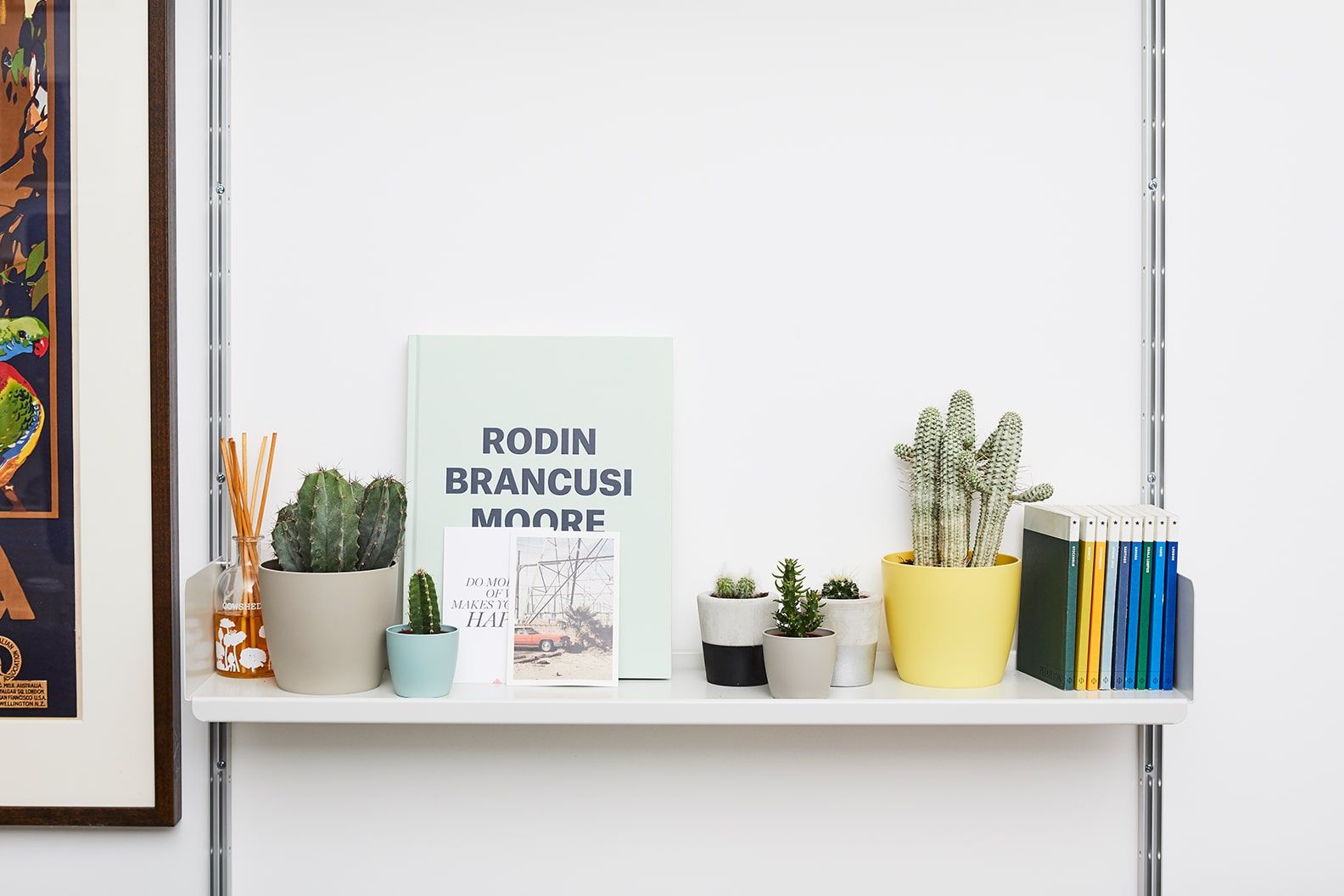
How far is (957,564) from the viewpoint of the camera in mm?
1083

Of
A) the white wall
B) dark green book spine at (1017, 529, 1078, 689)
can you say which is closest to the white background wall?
the white wall

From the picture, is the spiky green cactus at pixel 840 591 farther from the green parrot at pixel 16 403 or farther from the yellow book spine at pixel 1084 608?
the green parrot at pixel 16 403

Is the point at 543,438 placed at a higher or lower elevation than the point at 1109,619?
higher

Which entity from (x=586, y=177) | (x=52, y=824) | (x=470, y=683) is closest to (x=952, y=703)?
(x=470, y=683)

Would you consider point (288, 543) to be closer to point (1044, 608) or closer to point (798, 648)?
point (798, 648)

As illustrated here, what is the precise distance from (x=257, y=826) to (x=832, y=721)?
0.68m

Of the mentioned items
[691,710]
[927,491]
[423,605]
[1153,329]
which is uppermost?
[1153,329]

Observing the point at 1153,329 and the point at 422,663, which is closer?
the point at 422,663

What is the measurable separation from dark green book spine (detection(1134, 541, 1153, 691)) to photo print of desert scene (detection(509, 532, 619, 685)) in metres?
0.56

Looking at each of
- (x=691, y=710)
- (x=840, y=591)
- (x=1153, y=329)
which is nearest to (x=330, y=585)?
(x=691, y=710)

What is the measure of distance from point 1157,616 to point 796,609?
1.26 feet

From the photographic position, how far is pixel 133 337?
1120 millimetres

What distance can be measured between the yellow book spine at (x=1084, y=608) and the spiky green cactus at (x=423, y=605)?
673 mm

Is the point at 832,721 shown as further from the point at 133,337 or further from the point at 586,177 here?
the point at 133,337
